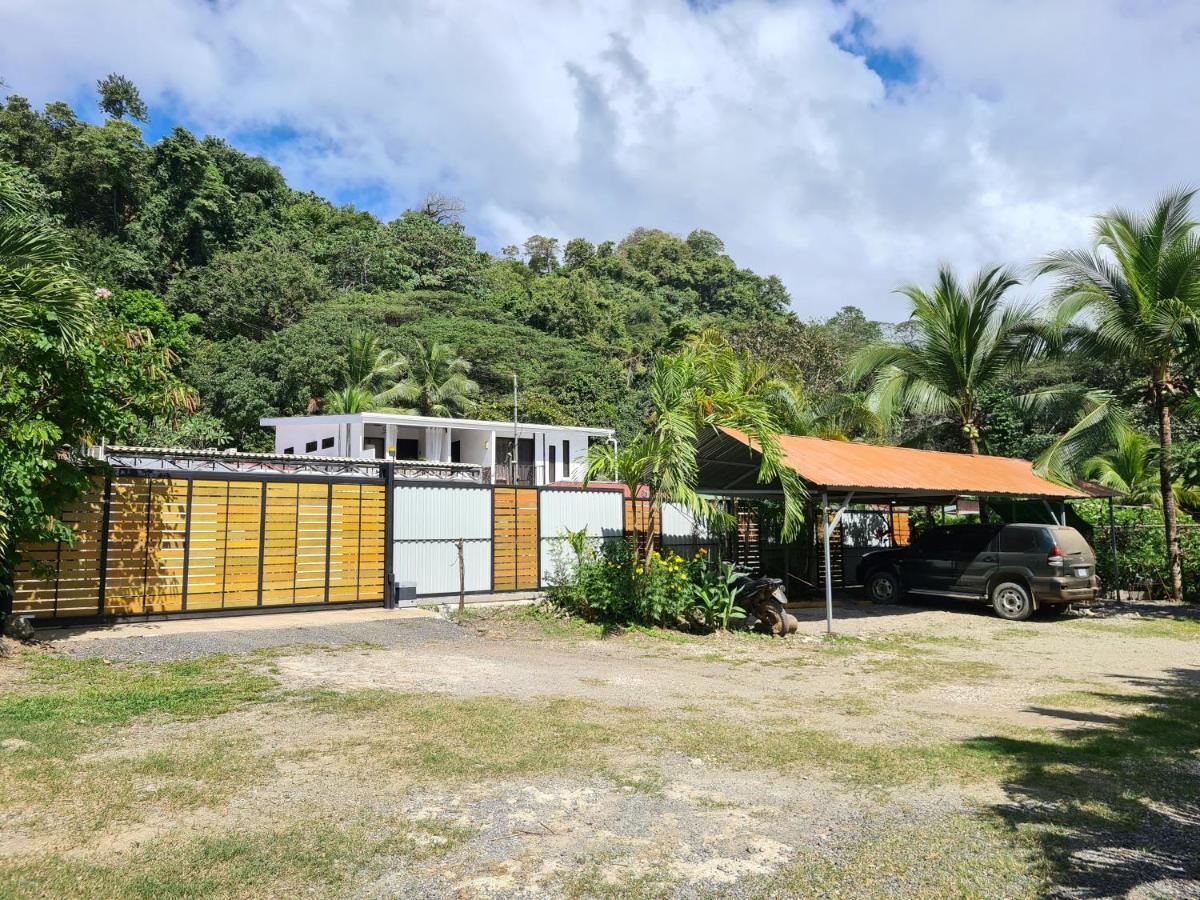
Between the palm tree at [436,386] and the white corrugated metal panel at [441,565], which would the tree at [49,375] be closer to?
the white corrugated metal panel at [441,565]

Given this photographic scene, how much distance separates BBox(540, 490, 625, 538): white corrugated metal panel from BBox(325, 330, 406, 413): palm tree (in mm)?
21628

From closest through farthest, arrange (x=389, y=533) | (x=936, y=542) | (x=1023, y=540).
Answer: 1. (x=1023, y=540)
2. (x=389, y=533)
3. (x=936, y=542)

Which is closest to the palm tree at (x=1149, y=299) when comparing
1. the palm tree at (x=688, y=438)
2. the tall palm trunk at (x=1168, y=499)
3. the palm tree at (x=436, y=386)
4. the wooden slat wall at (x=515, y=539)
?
the tall palm trunk at (x=1168, y=499)

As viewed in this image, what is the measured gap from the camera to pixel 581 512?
16844 mm

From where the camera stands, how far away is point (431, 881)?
376 cm

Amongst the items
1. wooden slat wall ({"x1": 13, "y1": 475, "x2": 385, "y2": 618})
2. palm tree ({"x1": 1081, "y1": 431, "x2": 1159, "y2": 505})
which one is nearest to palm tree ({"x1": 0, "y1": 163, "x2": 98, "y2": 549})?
wooden slat wall ({"x1": 13, "y1": 475, "x2": 385, "y2": 618})

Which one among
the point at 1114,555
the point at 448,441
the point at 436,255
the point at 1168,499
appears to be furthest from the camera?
the point at 436,255

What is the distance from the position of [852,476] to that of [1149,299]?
7108 millimetres

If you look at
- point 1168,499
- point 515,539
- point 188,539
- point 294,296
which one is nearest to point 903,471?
point 1168,499

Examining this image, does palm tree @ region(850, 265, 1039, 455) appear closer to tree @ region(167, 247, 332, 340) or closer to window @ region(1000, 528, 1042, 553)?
window @ region(1000, 528, 1042, 553)

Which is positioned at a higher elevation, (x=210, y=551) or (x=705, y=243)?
(x=705, y=243)

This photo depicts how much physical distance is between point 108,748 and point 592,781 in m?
3.36

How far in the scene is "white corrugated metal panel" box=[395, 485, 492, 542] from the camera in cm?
1490

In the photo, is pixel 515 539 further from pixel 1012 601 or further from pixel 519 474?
pixel 519 474
